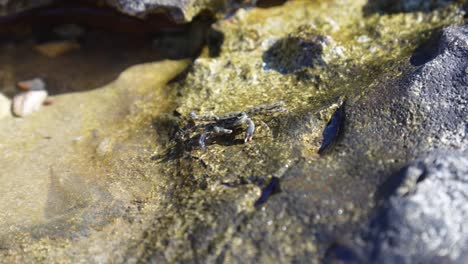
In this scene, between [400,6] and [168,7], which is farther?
[400,6]

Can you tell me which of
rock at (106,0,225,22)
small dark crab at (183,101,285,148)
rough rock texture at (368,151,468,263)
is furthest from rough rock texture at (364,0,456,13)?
rough rock texture at (368,151,468,263)

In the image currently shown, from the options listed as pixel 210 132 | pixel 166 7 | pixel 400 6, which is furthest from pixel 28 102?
pixel 400 6

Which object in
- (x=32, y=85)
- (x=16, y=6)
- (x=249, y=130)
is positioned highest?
(x=249, y=130)

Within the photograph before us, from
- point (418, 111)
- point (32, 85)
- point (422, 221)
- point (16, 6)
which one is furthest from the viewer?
point (16, 6)

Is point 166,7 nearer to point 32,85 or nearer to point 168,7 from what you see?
point 168,7

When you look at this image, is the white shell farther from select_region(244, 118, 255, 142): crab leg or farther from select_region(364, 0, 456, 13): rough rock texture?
select_region(364, 0, 456, 13): rough rock texture

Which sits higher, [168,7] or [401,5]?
[401,5]

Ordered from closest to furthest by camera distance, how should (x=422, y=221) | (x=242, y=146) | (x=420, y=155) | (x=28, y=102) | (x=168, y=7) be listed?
(x=422, y=221) < (x=420, y=155) < (x=242, y=146) < (x=168, y=7) < (x=28, y=102)
